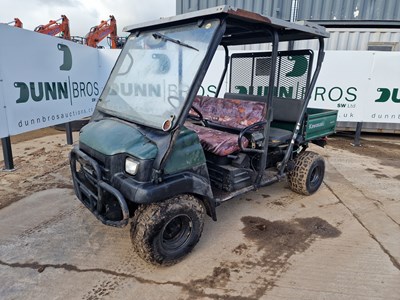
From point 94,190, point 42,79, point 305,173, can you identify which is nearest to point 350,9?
point 305,173

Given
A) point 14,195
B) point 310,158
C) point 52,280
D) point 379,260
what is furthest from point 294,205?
point 14,195

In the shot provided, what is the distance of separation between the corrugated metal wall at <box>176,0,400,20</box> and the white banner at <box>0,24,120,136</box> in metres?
4.28

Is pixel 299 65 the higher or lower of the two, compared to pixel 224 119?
higher

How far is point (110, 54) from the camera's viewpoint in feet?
22.1

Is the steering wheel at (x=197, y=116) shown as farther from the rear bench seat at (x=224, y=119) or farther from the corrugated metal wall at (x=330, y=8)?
the corrugated metal wall at (x=330, y=8)

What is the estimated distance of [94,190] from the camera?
2445 mm

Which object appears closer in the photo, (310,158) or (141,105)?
(141,105)

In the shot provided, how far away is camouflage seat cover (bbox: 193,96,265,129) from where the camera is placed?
3.11 m

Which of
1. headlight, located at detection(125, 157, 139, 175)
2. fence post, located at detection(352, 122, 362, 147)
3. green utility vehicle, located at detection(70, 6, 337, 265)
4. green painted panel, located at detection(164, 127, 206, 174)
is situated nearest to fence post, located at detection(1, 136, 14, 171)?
green utility vehicle, located at detection(70, 6, 337, 265)

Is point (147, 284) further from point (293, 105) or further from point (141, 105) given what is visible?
point (293, 105)

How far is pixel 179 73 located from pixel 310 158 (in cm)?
212

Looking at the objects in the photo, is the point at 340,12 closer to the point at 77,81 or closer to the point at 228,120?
the point at 228,120

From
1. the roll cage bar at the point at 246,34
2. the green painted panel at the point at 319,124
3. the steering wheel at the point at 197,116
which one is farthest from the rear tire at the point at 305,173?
the steering wheel at the point at 197,116

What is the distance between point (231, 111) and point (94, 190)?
1712 mm
